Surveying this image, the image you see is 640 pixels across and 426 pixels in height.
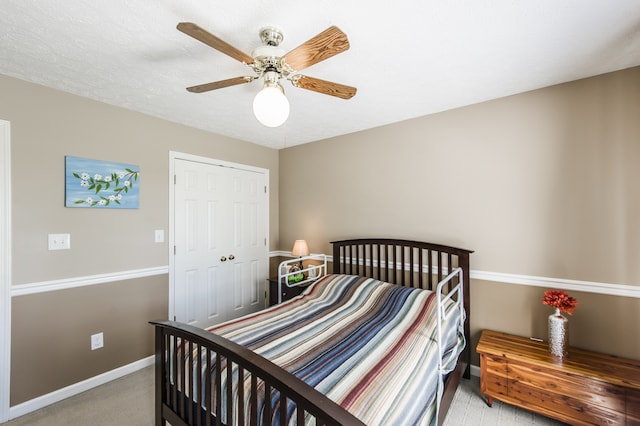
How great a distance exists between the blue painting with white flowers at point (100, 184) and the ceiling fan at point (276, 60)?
1437 mm

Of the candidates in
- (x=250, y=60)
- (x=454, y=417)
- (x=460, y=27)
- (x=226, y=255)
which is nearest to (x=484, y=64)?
(x=460, y=27)

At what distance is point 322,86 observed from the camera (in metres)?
1.64

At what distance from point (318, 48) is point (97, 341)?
9.50ft

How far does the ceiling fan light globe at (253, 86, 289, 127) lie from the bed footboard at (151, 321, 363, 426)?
3.63 ft

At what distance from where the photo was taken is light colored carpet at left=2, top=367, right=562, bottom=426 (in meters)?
1.99

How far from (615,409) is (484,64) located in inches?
90.7

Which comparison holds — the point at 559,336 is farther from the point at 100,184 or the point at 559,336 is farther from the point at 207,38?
the point at 100,184

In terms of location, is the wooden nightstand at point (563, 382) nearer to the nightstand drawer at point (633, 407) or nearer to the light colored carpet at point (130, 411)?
the nightstand drawer at point (633, 407)

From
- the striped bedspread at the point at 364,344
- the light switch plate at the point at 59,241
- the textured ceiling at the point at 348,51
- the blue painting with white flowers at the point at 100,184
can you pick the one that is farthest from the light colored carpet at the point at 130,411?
the textured ceiling at the point at 348,51

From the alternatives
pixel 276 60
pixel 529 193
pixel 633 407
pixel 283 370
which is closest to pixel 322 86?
pixel 276 60

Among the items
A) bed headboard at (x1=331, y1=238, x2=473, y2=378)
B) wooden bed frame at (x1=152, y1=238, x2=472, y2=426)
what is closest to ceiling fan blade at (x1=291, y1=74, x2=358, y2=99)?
wooden bed frame at (x1=152, y1=238, x2=472, y2=426)

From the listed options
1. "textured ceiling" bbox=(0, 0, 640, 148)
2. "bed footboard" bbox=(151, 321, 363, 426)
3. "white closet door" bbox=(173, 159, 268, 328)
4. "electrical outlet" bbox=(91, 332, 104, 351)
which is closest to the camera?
"bed footboard" bbox=(151, 321, 363, 426)

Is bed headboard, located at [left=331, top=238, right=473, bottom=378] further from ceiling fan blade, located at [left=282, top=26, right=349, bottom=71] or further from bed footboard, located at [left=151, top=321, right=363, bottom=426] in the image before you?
ceiling fan blade, located at [left=282, top=26, right=349, bottom=71]

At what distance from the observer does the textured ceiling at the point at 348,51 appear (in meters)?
1.38
